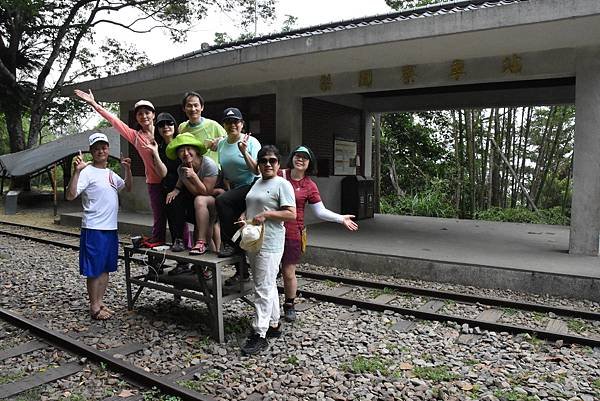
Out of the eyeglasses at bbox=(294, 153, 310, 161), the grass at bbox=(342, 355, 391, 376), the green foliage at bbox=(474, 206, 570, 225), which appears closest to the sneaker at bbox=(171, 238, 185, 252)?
the eyeglasses at bbox=(294, 153, 310, 161)

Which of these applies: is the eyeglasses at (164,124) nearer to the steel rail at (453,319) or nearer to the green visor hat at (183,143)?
A: the green visor hat at (183,143)

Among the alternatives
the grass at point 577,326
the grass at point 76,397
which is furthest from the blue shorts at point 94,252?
the grass at point 577,326

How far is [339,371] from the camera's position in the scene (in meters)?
3.49

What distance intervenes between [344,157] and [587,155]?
5.47 meters

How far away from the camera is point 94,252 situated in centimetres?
446

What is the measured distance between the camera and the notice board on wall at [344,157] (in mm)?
10673

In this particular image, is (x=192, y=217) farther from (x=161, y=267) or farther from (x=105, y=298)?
(x=105, y=298)

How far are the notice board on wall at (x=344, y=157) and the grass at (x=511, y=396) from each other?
25.0 ft

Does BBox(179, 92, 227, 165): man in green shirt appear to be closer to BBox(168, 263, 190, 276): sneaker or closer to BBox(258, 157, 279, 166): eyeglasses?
BBox(258, 157, 279, 166): eyeglasses

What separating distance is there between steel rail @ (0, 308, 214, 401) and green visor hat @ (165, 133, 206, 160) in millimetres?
1757

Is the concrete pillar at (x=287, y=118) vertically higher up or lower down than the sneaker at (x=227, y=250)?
higher up

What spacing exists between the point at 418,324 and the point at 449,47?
13.3 ft

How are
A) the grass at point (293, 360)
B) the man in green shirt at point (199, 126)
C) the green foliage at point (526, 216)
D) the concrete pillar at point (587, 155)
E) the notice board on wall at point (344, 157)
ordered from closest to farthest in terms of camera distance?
the grass at point (293, 360), the man in green shirt at point (199, 126), the concrete pillar at point (587, 155), the notice board on wall at point (344, 157), the green foliage at point (526, 216)

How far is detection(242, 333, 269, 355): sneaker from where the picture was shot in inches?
147
